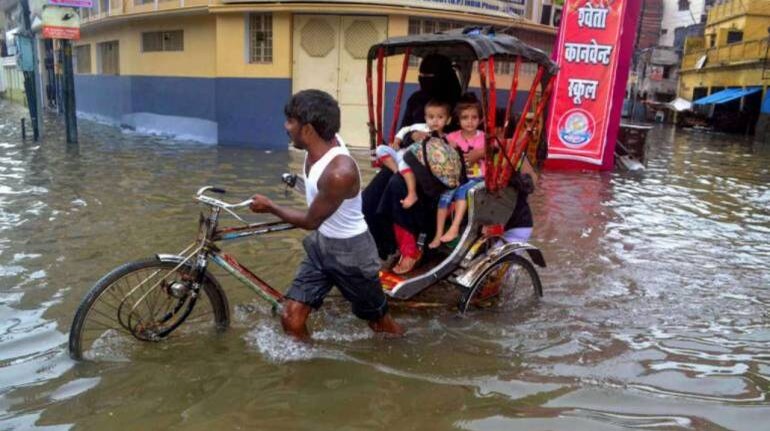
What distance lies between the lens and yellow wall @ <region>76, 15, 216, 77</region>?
15.6 metres

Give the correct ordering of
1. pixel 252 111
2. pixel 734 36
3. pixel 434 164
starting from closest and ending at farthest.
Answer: pixel 434 164 → pixel 252 111 → pixel 734 36

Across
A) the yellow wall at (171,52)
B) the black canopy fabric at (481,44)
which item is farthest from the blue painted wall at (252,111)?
the black canopy fabric at (481,44)

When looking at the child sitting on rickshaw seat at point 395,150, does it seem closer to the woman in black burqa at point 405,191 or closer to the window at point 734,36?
the woman in black burqa at point 405,191

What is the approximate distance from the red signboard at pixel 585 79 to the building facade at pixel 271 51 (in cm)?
293

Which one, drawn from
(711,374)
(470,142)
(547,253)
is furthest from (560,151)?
(711,374)

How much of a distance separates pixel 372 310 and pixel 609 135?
386 inches

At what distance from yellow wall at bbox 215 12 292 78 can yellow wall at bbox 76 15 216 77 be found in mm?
621

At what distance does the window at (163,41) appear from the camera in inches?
659

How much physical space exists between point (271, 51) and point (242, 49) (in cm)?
67

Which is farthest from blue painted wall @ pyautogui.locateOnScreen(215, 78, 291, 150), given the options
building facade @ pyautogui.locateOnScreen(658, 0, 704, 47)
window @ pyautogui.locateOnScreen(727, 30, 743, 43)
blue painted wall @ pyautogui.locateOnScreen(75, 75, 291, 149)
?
building facade @ pyautogui.locateOnScreen(658, 0, 704, 47)

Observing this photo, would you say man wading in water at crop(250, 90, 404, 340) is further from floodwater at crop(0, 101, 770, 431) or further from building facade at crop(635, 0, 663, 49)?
building facade at crop(635, 0, 663, 49)

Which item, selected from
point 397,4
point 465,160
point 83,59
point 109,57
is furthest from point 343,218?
point 83,59

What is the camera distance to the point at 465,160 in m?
4.82

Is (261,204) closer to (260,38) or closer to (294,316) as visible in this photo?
(294,316)
